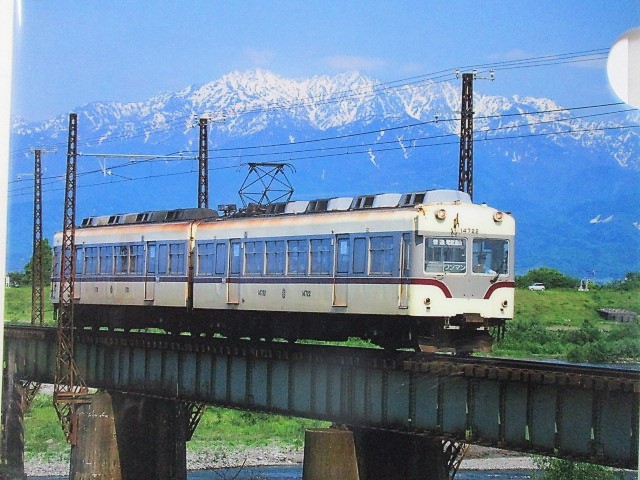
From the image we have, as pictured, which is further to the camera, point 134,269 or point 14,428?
point 14,428

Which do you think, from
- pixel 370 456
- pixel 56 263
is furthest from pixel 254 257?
pixel 56 263

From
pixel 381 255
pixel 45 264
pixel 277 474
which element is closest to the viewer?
pixel 381 255

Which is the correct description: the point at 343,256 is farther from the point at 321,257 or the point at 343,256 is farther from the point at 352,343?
the point at 352,343

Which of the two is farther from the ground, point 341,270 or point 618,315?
point 341,270

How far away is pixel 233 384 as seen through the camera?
51.3 feet

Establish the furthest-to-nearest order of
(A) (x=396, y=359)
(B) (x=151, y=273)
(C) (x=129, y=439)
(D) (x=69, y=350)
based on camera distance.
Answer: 1. (C) (x=129, y=439)
2. (B) (x=151, y=273)
3. (D) (x=69, y=350)
4. (A) (x=396, y=359)

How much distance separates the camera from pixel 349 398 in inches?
516

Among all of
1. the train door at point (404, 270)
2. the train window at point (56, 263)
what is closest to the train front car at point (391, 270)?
the train door at point (404, 270)

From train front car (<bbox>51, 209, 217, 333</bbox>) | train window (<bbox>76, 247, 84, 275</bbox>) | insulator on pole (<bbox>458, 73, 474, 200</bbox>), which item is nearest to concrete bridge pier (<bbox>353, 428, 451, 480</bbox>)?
insulator on pole (<bbox>458, 73, 474, 200</bbox>)

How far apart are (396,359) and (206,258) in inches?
196

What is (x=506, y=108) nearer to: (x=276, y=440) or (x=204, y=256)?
(x=204, y=256)

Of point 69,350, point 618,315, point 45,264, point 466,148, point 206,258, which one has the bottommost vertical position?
point 69,350

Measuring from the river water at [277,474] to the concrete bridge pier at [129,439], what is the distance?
149 centimetres

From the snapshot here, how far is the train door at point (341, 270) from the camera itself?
13.7 meters
